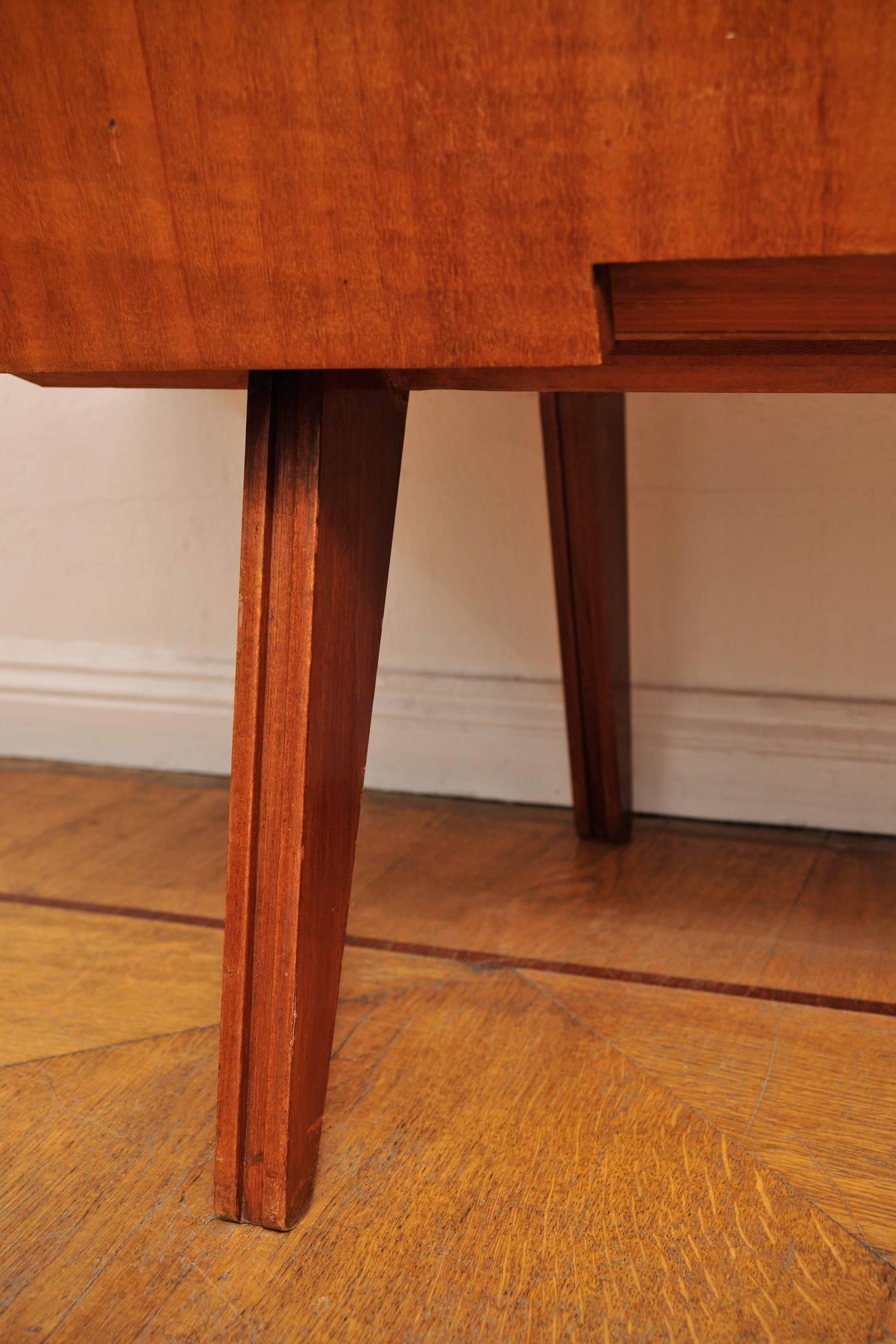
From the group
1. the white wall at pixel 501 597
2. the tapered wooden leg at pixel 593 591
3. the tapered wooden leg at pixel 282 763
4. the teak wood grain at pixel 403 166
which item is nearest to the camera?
the teak wood grain at pixel 403 166

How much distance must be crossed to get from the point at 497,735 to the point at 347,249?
2.77ft

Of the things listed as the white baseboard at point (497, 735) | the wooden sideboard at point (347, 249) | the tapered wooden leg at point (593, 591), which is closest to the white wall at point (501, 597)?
→ the white baseboard at point (497, 735)

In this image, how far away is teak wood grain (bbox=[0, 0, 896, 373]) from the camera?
407 mm

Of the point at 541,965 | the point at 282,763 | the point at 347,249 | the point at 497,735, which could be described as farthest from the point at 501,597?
the point at 347,249

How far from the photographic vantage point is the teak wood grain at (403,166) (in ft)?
1.33

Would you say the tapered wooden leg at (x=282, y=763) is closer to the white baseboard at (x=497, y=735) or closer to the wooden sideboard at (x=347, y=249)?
the wooden sideboard at (x=347, y=249)

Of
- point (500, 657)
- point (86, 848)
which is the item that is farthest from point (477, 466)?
point (86, 848)

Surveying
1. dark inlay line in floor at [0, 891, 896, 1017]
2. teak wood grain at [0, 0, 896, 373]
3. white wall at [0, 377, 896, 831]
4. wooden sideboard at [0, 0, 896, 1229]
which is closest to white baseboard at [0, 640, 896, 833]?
white wall at [0, 377, 896, 831]

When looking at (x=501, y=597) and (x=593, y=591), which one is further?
(x=501, y=597)

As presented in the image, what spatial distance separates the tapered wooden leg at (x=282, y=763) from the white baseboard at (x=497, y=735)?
26.2 inches

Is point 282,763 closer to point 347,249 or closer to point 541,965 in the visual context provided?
point 347,249

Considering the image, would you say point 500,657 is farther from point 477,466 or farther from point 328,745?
point 328,745

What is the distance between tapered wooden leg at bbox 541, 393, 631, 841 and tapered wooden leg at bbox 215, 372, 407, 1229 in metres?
0.40

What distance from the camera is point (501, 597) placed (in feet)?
4.16
